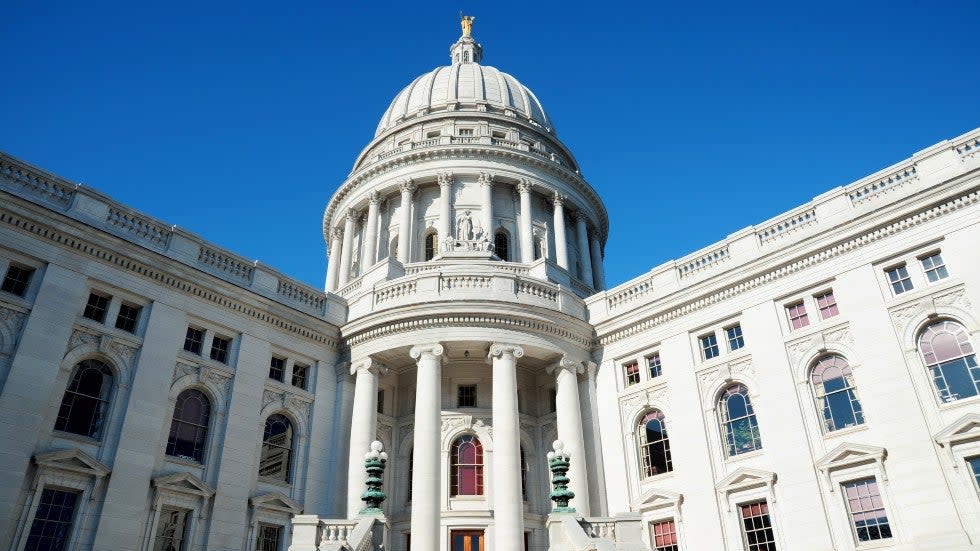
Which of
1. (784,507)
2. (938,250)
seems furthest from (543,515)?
(938,250)

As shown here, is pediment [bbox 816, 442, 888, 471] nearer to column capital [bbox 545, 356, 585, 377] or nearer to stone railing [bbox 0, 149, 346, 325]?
column capital [bbox 545, 356, 585, 377]

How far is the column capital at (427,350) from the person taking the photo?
2867cm

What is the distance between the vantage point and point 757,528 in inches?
960

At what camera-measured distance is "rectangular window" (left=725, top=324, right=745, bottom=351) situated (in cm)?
2761

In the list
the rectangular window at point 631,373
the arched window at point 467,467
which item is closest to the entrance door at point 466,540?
→ the arched window at point 467,467

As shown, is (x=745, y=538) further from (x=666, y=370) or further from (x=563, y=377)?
(x=563, y=377)

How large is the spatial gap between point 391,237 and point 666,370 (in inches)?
894

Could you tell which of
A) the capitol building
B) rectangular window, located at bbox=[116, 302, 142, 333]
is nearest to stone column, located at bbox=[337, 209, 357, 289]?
the capitol building

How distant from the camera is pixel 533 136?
172ft

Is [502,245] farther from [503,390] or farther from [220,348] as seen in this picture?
[220,348]

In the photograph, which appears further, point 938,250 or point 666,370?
point 666,370

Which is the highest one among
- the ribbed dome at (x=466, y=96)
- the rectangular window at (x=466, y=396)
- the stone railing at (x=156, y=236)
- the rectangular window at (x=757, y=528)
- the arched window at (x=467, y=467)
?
the ribbed dome at (x=466, y=96)

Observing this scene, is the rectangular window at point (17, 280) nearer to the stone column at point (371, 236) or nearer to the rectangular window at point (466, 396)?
the rectangular window at point (466, 396)

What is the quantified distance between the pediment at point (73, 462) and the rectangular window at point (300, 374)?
8.54m
